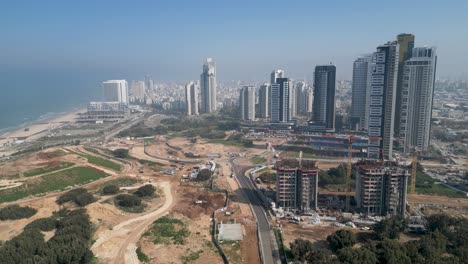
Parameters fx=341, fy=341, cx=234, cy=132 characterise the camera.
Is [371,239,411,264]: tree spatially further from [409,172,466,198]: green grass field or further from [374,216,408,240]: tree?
[409,172,466,198]: green grass field

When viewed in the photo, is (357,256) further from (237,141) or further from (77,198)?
(237,141)

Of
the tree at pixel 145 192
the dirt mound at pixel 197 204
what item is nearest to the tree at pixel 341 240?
the dirt mound at pixel 197 204

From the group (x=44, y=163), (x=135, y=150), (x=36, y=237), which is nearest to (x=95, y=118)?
(x=135, y=150)

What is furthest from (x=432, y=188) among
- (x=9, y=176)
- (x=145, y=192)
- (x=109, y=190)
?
(x=9, y=176)

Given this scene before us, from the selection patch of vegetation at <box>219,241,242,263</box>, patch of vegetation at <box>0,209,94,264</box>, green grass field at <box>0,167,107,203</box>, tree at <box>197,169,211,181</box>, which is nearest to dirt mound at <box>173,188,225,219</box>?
tree at <box>197,169,211,181</box>

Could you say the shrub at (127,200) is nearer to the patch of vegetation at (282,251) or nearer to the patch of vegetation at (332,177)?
the patch of vegetation at (282,251)

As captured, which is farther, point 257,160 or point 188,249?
point 257,160

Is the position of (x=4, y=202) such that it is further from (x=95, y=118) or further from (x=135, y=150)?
(x=95, y=118)
